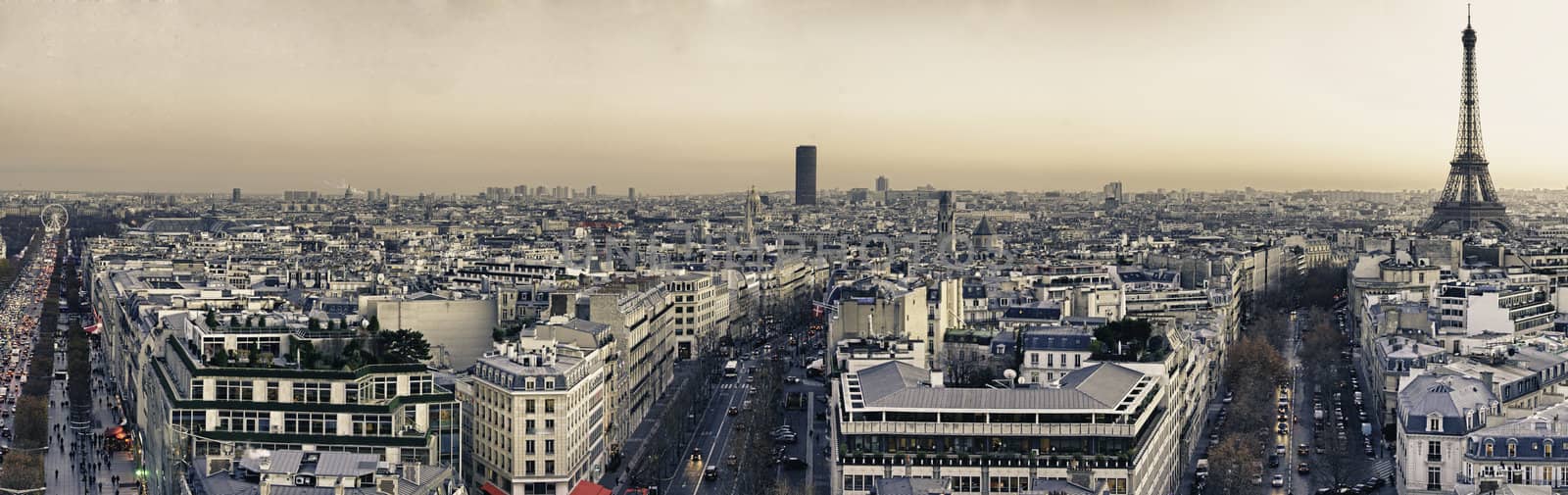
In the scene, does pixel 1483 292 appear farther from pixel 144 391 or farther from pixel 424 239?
pixel 424 239

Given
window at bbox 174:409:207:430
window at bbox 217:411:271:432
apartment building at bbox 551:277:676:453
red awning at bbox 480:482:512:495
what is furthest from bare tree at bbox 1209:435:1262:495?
window at bbox 174:409:207:430

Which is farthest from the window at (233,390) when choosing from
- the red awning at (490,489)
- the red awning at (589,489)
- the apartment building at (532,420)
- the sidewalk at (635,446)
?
the sidewalk at (635,446)

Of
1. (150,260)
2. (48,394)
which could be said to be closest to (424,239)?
(150,260)

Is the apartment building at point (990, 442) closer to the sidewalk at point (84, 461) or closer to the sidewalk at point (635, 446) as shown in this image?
the sidewalk at point (635, 446)

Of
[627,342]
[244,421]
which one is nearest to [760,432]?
[627,342]

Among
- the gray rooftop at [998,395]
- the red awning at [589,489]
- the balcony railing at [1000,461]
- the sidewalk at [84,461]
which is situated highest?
the gray rooftop at [998,395]

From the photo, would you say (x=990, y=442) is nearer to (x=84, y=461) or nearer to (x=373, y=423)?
(x=373, y=423)
